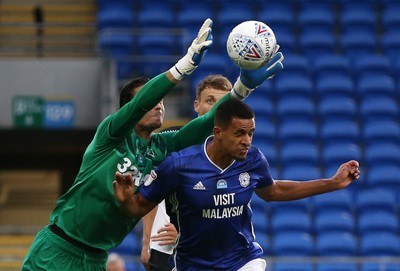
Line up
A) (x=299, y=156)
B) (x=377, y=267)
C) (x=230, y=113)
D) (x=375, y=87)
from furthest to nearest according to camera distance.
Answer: (x=375, y=87)
(x=299, y=156)
(x=377, y=267)
(x=230, y=113)

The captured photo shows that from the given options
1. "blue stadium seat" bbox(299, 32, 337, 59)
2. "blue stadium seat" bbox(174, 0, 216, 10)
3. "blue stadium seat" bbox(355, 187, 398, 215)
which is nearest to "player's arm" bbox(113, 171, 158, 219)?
"blue stadium seat" bbox(355, 187, 398, 215)

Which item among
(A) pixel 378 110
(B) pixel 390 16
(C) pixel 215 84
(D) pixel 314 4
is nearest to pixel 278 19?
(D) pixel 314 4

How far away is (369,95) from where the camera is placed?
17.3 metres

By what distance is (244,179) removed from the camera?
6.61 m

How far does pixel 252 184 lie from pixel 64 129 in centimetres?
1050

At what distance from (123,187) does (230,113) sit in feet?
2.52

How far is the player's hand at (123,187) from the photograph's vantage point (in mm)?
6277

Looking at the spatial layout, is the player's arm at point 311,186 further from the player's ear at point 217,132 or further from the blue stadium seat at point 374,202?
the blue stadium seat at point 374,202

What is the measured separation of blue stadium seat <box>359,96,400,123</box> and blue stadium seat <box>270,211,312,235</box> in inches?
108

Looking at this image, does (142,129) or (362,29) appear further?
(362,29)

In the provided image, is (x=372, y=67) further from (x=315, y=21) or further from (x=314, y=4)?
(x=314, y=4)

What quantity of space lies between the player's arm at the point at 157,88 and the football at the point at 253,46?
223 mm

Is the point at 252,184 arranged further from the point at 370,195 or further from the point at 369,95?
the point at 369,95

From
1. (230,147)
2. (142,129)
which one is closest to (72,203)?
(142,129)
